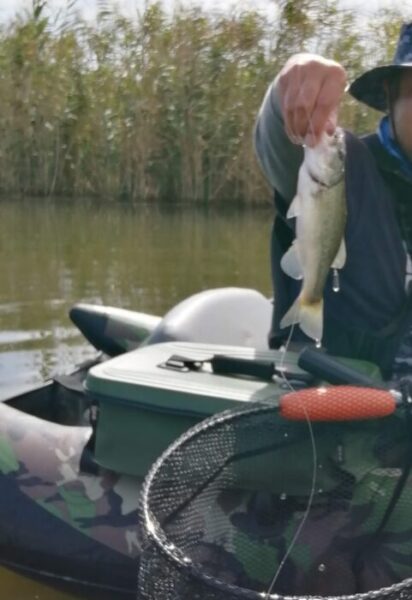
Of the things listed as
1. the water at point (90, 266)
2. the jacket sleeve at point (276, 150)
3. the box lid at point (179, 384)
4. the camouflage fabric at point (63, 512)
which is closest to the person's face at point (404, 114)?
the jacket sleeve at point (276, 150)

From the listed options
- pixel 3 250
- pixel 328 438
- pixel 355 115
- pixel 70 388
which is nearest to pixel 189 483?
pixel 328 438

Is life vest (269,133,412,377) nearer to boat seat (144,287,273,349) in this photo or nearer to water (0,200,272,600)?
boat seat (144,287,273,349)

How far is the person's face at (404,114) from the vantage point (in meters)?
2.64

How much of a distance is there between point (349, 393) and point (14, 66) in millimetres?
12610

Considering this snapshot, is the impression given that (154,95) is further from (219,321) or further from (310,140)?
(310,140)

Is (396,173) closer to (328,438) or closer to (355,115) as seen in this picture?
(328,438)

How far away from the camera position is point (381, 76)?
2.68 metres

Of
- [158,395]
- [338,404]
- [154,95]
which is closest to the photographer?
[338,404]

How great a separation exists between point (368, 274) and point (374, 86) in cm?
47

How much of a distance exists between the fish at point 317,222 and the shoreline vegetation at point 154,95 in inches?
403

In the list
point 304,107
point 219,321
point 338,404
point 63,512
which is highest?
point 304,107

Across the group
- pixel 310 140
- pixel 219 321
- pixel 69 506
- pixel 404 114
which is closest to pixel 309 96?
pixel 310 140

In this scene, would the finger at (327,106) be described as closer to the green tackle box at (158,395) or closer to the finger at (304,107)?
the finger at (304,107)

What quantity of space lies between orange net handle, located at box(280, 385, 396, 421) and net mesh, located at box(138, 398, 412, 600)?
0.07 m
